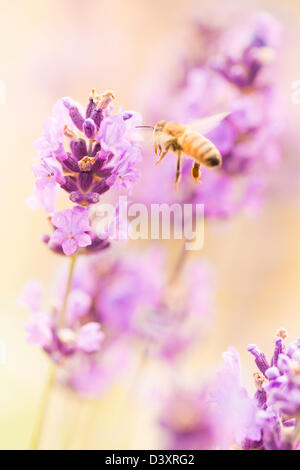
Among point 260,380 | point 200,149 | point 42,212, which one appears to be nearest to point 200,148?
point 200,149

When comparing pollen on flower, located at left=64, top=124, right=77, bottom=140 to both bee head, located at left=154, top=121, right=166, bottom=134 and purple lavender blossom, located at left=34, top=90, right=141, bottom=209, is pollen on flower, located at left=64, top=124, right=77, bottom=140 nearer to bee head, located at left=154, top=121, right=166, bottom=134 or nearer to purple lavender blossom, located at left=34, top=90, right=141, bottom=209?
purple lavender blossom, located at left=34, top=90, right=141, bottom=209

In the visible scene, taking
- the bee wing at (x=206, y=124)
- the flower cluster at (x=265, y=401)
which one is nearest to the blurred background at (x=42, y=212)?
the bee wing at (x=206, y=124)

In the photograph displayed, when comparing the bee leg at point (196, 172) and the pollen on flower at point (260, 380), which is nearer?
the pollen on flower at point (260, 380)

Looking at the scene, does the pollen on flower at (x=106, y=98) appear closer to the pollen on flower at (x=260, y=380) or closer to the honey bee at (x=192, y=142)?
the honey bee at (x=192, y=142)

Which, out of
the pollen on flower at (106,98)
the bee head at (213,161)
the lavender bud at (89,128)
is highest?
the pollen on flower at (106,98)

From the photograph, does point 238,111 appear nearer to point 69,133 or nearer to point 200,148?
point 200,148
